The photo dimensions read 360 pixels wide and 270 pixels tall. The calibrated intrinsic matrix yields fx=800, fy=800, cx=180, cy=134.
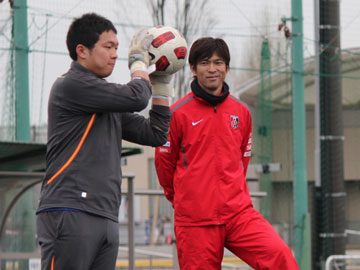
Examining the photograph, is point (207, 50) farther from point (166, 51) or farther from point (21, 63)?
point (21, 63)

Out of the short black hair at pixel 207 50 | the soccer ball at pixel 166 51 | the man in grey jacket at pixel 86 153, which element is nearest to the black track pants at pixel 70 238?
the man in grey jacket at pixel 86 153

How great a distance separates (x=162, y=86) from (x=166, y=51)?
281 millimetres

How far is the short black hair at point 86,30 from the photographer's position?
3.85m

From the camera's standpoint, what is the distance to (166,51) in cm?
443

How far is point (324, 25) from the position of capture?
1015cm

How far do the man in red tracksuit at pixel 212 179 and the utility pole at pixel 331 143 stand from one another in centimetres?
502

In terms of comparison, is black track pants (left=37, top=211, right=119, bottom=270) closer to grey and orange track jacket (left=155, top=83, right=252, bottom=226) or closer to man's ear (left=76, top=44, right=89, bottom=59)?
man's ear (left=76, top=44, right=89, bottom=59)

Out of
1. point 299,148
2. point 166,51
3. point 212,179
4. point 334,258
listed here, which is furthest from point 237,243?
point 299,148

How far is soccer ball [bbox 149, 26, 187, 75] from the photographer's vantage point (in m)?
4.37

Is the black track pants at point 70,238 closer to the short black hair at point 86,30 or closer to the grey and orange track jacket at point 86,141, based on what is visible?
the grey and orange track jacket at point 86,141

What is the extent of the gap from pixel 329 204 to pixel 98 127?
22.4 ft

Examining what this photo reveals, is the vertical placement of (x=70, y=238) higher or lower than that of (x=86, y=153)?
lower

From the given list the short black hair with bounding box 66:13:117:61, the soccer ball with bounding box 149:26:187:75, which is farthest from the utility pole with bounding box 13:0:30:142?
the short black hair with bounding box 66:13:117:61

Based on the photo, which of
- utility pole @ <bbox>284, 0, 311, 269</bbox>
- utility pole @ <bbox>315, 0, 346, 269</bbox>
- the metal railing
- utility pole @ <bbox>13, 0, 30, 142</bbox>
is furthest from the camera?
utility pole @ <bbox>284, 0, 311, 269</bbox>
